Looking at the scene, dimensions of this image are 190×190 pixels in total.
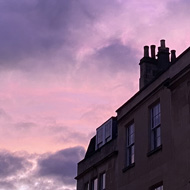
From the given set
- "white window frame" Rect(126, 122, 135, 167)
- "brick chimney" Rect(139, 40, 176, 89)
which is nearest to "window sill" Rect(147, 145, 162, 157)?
"white window frame" Rect(126, 122, 135, 167)

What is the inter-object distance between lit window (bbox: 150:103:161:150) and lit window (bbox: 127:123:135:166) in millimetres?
2287

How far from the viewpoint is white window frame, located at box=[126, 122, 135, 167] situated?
26250 millimetres

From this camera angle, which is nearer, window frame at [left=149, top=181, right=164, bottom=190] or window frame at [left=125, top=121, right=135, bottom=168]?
window frame at [left=149, top=181, right=164, bottom=190]

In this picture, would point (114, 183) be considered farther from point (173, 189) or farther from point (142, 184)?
point (173, 189)

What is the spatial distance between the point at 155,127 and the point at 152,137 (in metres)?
0.53

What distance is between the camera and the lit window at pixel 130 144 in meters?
26.3

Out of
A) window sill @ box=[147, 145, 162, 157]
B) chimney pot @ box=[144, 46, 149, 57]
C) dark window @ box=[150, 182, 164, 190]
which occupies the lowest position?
dark window @ box=[150, 182, 164, 190]

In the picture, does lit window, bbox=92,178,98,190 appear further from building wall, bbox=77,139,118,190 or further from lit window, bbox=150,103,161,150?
lit window, bbox=150,103,161,150

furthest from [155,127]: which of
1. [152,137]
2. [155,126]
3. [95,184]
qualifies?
[95,184]

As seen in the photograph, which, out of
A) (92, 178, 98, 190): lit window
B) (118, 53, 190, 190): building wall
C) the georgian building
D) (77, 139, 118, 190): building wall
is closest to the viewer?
(118, 53, 190, 190): building wall

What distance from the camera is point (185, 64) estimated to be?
22.1 m

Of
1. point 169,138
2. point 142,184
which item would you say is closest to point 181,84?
point 169,138

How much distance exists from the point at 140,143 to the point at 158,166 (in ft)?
Result: 8.29

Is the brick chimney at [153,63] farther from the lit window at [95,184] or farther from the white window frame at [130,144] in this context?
the lit window at [95,184]
